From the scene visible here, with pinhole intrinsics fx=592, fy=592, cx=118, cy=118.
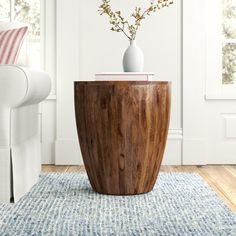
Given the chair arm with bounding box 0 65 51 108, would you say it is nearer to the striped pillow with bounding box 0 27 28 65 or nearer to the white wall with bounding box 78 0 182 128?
the striped pillow with bounding box 0 27 28 65

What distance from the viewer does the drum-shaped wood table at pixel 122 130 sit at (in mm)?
2670

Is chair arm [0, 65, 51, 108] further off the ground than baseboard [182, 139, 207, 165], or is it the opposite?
chair arm [0, 65, 51, 108]

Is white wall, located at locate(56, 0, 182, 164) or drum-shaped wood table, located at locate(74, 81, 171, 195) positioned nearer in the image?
drum-shaped wood table, located at locate(74, 81, 171, 195)

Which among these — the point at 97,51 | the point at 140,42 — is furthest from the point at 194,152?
the point at 97,51

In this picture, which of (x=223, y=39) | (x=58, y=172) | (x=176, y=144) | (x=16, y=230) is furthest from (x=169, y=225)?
(x=223, y=39)

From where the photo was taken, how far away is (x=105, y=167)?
8.95 feet

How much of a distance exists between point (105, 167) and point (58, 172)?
Answer: 82 centimetres

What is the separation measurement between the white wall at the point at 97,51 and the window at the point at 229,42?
1.03ft

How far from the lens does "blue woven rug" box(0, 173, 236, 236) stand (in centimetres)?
209

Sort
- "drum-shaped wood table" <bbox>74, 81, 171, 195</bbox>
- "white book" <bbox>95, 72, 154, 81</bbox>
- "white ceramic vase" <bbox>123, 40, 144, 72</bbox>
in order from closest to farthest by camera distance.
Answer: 1. "drum-shaped wood table" <bbox>74, 81, 171, 195</bbox>
2. "white book" <bbox>95, 72, 154, 81</bbox>
3. "white ceramic vase" <bbox>123, 40, 144, 72</bbox>

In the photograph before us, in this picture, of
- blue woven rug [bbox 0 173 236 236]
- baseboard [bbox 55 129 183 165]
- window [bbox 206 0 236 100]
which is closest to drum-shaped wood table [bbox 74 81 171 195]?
blue woven rug [bbox 0 173 236 236]

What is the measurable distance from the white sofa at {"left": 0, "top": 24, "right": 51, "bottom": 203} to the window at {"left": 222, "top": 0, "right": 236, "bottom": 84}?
5.11ft

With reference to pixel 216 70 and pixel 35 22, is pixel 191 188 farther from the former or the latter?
pixel 35 22

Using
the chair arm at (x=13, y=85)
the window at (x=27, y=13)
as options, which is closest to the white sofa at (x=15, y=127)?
the chair arm at (x=13, y=85)
